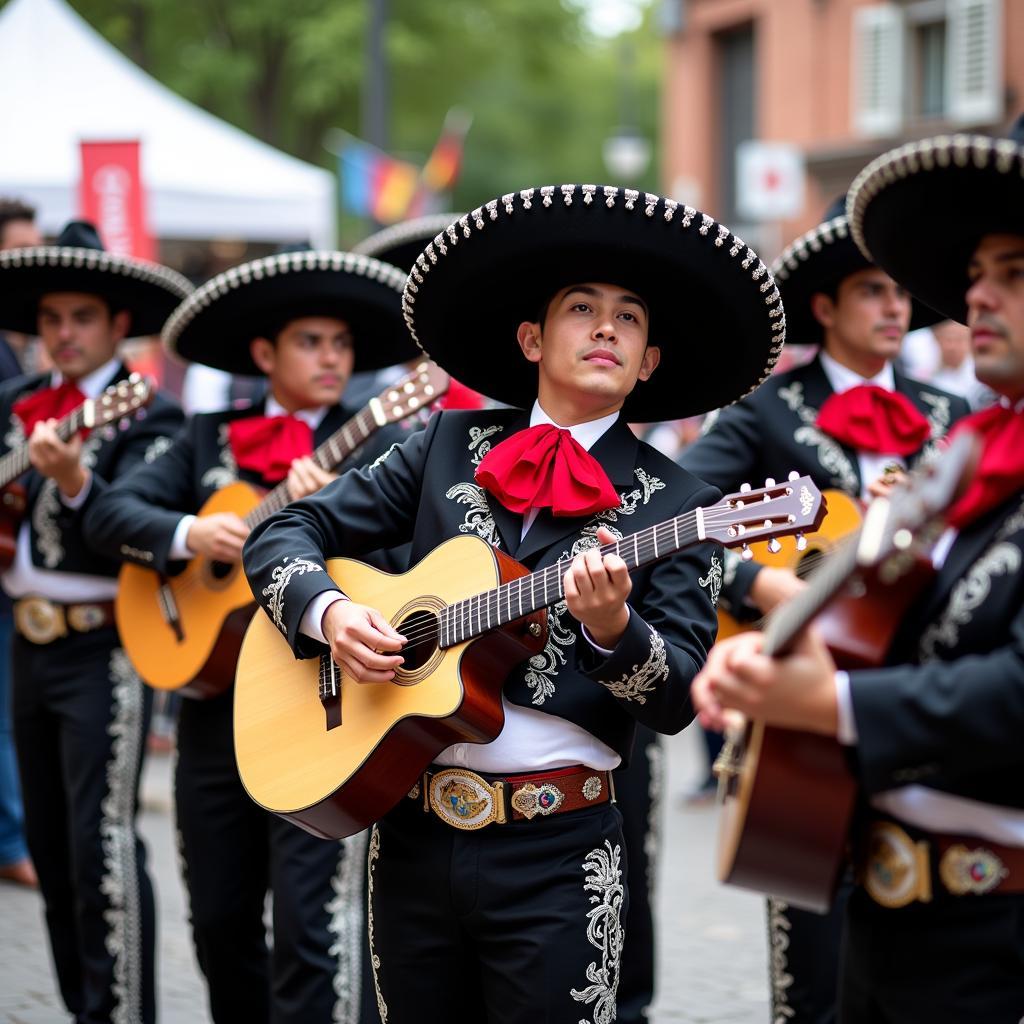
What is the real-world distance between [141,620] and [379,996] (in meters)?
1.93

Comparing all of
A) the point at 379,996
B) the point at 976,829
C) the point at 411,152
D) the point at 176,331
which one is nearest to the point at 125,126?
the point at 176,331

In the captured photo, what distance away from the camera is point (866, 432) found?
14.3ft

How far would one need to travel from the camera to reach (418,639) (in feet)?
10.8

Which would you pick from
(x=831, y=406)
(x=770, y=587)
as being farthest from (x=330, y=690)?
(x=831, y=406)

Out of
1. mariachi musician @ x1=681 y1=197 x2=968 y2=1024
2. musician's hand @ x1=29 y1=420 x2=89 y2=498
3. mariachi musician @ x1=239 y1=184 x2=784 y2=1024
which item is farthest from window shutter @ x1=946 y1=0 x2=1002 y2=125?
mariachi musician @ x1=239 y1=184 x2=784 y2=1024

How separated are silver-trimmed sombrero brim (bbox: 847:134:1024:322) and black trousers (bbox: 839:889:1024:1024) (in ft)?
3.66

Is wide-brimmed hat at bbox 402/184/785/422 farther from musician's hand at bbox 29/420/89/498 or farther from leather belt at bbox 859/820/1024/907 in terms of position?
musician's hand at bbox 29/420/89/498

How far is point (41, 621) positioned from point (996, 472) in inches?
139

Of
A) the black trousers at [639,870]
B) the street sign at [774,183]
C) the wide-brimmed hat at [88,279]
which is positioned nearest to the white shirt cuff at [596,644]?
the black trousers at [639,870]

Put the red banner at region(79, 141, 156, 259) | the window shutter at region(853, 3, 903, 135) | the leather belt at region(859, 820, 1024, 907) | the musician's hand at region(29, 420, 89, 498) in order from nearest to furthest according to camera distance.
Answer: the leather belt at region(859, 820, 1024, 907)
the musician's hand at region(29, 420, 89, 498)
the red banner at region(79, 141, 156, 259)
the window shutter at region(853, 3, 903, 135)

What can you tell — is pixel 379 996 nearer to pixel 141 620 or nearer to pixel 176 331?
pixel 141 620

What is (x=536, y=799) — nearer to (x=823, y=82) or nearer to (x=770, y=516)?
(x=770, y=516)

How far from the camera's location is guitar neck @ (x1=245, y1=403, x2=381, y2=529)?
4.45 meters

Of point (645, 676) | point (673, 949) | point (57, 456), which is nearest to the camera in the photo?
point (645, 676)
